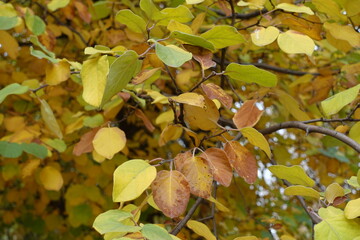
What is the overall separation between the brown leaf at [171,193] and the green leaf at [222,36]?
28 centimetres

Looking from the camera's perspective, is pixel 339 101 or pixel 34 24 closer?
pixel 339 101

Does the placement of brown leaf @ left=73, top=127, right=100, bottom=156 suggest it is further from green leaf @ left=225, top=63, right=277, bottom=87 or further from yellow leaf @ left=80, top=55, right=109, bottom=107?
green leaf @ left=225, top=63, right=277, bottom=87

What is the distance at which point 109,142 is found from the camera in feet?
3.33

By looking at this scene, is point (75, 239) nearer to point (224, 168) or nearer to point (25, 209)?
point (25, 209)

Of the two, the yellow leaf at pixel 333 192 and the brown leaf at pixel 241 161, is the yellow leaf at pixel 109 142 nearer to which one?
the brown leaf at pixel 241 161

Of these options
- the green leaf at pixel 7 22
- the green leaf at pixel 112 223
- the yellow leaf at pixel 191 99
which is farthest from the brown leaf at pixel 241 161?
the green leaf at pixel 7 22

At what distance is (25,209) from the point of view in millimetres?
2844

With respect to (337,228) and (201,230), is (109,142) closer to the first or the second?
(201,230)

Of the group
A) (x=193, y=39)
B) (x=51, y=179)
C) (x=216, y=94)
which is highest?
(x=193, y=39)

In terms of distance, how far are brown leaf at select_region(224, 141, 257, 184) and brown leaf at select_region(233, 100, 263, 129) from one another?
9 centimetres

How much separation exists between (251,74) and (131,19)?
266 millimetres

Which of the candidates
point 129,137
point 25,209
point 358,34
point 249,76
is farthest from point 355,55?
point 25,209

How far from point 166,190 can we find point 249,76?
276 mm

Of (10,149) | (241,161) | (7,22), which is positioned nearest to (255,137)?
(241,161)
